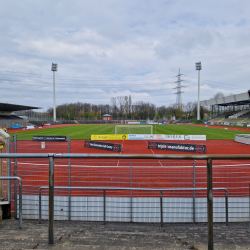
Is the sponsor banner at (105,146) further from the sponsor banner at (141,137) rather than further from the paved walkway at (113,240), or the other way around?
the paved walkway at (113,240)

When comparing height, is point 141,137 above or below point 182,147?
above

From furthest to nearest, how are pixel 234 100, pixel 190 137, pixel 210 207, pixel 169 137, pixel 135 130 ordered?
1. pixel 234 100
2. pixel 135 130
3. pixel 169 137
4. pixel 190 137
5. pixel 210 207

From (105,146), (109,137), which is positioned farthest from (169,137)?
(105,146)

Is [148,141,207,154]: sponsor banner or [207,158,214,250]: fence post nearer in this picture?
[207,158,214,250]: fence post

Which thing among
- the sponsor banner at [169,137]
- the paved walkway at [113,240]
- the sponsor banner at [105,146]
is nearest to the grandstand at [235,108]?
the sponsor banner at [169,137]

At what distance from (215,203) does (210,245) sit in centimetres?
335

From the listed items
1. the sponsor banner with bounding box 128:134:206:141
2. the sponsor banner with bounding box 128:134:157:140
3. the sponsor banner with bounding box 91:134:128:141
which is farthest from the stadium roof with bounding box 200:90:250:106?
the sponsor banner with bounding box 91:134:128:141

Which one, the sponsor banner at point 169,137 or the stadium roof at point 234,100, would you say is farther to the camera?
the stadium roof at point 234,100

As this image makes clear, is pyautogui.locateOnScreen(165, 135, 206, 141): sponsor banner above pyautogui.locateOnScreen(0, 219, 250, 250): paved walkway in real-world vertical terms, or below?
below

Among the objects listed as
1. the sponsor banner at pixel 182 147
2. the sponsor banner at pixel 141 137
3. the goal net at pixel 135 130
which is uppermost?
the goal net at pixel 135 130

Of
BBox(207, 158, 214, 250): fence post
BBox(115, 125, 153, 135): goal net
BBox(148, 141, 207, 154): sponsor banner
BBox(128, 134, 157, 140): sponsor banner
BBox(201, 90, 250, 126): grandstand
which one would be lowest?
BBox(148, 141, 207, 154): sponsor banner

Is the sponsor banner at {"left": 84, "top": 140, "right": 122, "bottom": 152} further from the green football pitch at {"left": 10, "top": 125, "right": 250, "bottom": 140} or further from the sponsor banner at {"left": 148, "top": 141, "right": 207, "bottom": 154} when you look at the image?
the green football pitch at {"left": 10, "top": 125, "right": 250, "bottom": 140}

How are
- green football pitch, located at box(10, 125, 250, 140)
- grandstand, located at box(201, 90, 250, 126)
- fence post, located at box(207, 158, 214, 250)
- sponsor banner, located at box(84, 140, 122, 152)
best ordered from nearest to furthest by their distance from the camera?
fence post, located at box(207, 158, 214, 250)
sponsor banner, located at box(84, 140, 122, 152)
green football pitch, located at box(10, 125, 250, 140)
grandstand, located at box(201, 90, 250, 126)

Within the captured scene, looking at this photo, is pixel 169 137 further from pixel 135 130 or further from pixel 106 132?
pixel 106 132
